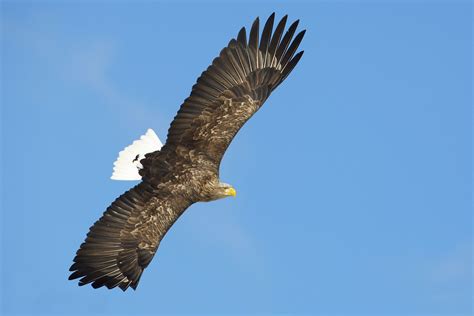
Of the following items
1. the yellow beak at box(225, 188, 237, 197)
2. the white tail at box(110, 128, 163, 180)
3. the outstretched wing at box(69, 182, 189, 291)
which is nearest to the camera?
the outstretched wing at box(69, 182, 189, 291)

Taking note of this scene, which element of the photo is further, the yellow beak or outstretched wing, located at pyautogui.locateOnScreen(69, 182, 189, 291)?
the yellow beak

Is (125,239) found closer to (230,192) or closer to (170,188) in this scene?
(170,188)

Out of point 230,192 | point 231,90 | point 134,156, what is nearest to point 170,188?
point 230,192

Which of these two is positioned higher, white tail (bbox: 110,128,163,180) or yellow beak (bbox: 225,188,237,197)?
white tail (bbox: 110,128,163,180)

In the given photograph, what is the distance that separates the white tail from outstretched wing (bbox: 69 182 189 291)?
2.13 ft

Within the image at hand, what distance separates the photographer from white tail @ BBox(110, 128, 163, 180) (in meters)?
10.3

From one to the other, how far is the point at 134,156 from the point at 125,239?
4.73ft

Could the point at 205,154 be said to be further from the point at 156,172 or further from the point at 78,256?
the point at 78,256

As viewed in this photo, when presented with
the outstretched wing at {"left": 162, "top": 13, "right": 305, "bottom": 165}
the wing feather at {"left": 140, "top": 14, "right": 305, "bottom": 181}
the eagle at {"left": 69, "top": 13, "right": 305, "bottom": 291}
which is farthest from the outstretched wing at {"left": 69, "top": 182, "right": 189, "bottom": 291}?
the outstretched wing at {"left": 162, "top": 13, "right": 305, "bottom": 165}

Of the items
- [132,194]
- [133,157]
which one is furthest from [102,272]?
[133,157]

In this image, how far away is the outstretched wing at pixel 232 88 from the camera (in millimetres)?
9625

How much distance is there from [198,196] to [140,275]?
1.42m

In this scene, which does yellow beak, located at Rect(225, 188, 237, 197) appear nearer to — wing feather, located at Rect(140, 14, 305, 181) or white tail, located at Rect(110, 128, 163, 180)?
wing feather, located at Rect(140, 14, 305, 181)

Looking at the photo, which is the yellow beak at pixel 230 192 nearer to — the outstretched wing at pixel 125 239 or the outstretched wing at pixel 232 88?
the outstretched wing at pixel 232 88
